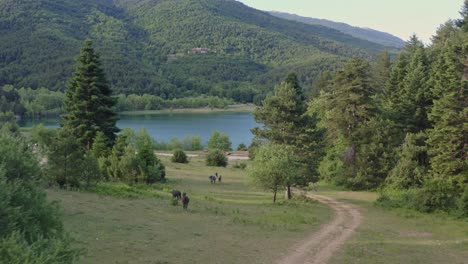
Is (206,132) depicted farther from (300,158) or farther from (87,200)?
(87,200)

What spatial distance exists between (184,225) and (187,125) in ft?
322

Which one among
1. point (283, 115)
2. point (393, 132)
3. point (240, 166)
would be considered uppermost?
point (283, 115)

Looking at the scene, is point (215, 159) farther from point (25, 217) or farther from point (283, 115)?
point (25, 217)

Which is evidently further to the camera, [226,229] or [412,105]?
[412,105]

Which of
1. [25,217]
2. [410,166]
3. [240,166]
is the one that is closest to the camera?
[25,217]

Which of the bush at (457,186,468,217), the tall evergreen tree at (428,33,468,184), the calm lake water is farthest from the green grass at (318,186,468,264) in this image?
the calm lake water

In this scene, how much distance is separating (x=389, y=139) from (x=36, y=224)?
103 feet

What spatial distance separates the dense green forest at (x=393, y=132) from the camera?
29.9 metres

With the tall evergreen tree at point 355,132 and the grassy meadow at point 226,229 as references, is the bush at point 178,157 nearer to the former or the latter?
the tall evergreen tree at point 355,132

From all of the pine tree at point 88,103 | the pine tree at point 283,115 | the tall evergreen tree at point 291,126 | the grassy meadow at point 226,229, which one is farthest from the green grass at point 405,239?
the pine tree at point 88,103

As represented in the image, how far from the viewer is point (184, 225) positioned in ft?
64.8

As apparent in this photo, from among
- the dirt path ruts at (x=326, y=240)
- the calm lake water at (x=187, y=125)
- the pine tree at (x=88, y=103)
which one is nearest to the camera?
the dirt path ruts at (x=326, y=240)

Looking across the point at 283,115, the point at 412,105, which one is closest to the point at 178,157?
the point at 283,115

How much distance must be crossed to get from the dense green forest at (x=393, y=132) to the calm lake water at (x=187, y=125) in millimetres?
46293
